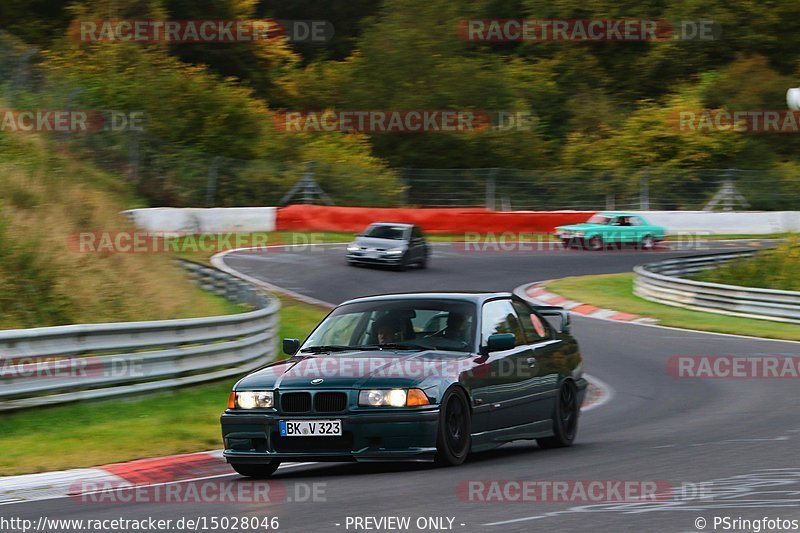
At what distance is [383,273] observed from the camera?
31.4 metres

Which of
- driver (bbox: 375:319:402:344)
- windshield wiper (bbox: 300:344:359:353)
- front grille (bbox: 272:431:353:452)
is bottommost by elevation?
front grille (bbox: 272:431:353:452)

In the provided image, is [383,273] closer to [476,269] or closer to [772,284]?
[476,269]

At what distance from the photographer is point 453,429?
932 centimetres

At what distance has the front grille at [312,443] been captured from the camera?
352 inches

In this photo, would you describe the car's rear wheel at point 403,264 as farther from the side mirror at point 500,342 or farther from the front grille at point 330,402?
the front grille at point 330,402

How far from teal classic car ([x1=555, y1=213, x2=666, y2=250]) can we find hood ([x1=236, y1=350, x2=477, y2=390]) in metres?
29.5

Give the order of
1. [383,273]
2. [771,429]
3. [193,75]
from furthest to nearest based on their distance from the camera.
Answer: [193,75]
[383,273]
[771,429]

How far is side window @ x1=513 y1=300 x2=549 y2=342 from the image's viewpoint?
36.3 feet

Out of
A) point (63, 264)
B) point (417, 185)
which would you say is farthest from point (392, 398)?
point (417, 185)

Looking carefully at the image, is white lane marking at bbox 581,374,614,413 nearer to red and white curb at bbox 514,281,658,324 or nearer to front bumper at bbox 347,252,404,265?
red and white curb at bbox 514,281,658,324

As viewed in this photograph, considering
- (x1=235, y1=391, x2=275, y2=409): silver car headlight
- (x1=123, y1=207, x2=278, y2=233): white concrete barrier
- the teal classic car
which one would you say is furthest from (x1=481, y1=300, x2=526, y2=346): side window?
the teal classic car

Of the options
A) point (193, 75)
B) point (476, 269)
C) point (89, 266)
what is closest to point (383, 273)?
point (476, 269)

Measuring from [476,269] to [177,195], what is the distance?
11.5m

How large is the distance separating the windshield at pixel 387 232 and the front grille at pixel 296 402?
23.1 metres
